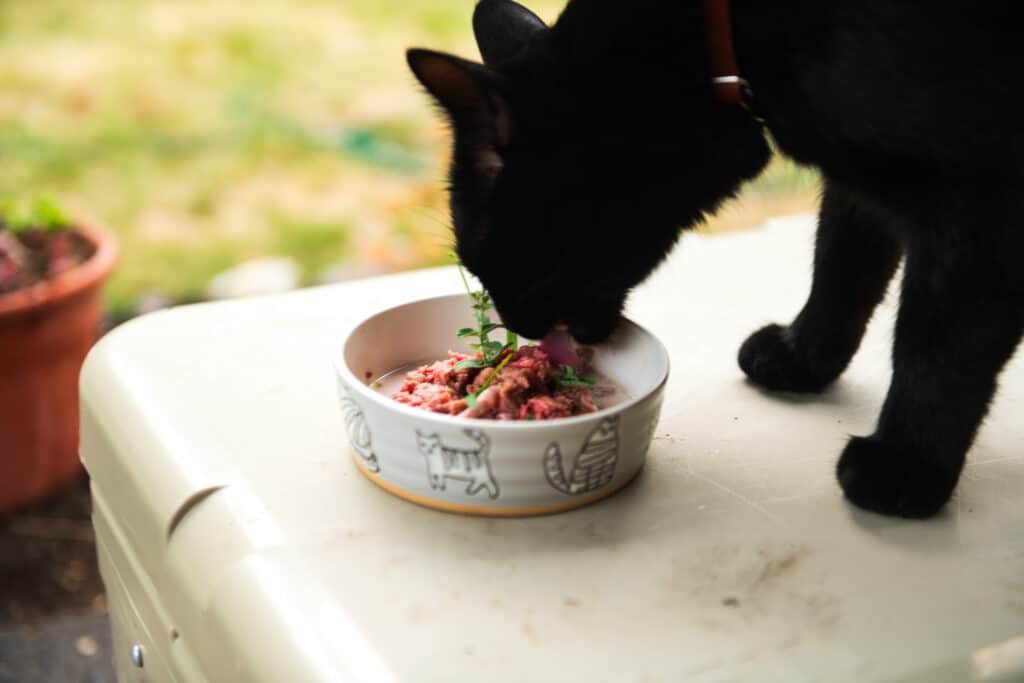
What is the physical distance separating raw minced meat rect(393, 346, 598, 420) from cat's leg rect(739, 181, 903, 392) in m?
0.22

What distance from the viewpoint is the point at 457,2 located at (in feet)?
10.7

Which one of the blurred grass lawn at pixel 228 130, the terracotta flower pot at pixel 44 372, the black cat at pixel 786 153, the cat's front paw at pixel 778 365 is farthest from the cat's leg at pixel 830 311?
the blurred grass lawn at pixel 228 130

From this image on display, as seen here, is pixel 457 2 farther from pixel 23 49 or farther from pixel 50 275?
pixel 50 275

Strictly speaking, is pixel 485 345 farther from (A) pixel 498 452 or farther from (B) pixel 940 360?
(B) pixel 940 360

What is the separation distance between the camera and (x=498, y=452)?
77 centimetres

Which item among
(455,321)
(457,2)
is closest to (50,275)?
(455,321)

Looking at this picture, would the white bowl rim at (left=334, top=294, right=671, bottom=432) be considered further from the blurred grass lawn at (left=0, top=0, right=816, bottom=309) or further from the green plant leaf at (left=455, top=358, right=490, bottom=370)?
the blurred grass lawn at (left=0, top=0, right=816, bottom=309)

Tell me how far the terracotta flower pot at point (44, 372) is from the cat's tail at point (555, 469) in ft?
3.93

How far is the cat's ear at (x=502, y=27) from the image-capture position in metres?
0.93

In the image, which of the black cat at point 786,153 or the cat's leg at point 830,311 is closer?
the black cat at point 786,153

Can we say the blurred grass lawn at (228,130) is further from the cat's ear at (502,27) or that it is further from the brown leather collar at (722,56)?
the brown leather collar at (722,56)

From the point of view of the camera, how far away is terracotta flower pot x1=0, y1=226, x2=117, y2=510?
1.71m

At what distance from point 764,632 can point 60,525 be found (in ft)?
4.71

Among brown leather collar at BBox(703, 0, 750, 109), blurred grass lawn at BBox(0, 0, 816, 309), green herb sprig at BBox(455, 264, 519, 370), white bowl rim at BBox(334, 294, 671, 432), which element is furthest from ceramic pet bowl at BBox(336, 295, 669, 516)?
blurred grass lawn at BBox(0, 0, 816, 309)
